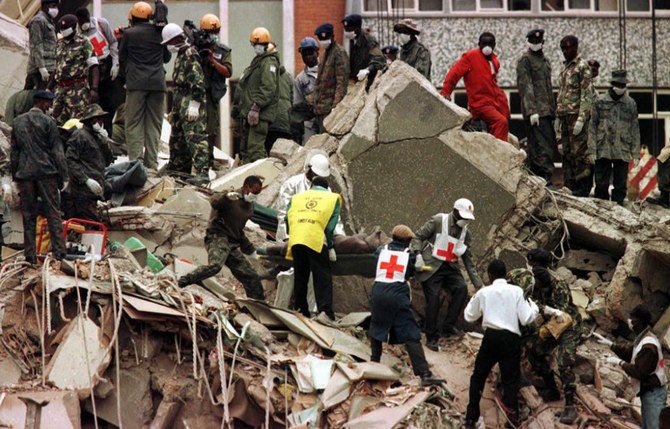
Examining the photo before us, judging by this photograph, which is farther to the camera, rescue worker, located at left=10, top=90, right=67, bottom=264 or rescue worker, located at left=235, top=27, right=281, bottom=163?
rescue worker, located at left=235, top=27, right=281, bottom=163

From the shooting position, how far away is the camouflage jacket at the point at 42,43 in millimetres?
22734

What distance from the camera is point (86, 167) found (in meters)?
19.3

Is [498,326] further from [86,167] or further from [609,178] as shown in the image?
[609,178]

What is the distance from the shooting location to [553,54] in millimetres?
30875

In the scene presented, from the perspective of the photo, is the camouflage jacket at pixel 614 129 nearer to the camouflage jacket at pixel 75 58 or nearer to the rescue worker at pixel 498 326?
the rescue worker at pixel 498 326

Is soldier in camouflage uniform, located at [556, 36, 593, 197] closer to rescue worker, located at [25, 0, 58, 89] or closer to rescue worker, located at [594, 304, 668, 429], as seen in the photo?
rescue worker, located at [594, 304, 668, 429]

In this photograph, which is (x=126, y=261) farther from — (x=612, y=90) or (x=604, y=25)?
(x=604, y=25)

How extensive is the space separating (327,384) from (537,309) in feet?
7.25

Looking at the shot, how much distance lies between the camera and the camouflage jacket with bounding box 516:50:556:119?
875 inches

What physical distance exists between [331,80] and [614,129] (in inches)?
143

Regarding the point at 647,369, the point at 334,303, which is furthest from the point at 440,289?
the point at 647,369

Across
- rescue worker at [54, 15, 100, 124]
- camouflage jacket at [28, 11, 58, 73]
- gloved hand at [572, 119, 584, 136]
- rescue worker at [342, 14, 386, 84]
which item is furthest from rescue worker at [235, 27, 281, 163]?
gloved hand at [572, 119, 584, 136]

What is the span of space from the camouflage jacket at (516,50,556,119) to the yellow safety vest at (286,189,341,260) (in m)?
4.99

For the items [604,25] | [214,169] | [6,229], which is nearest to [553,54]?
[604,25]
